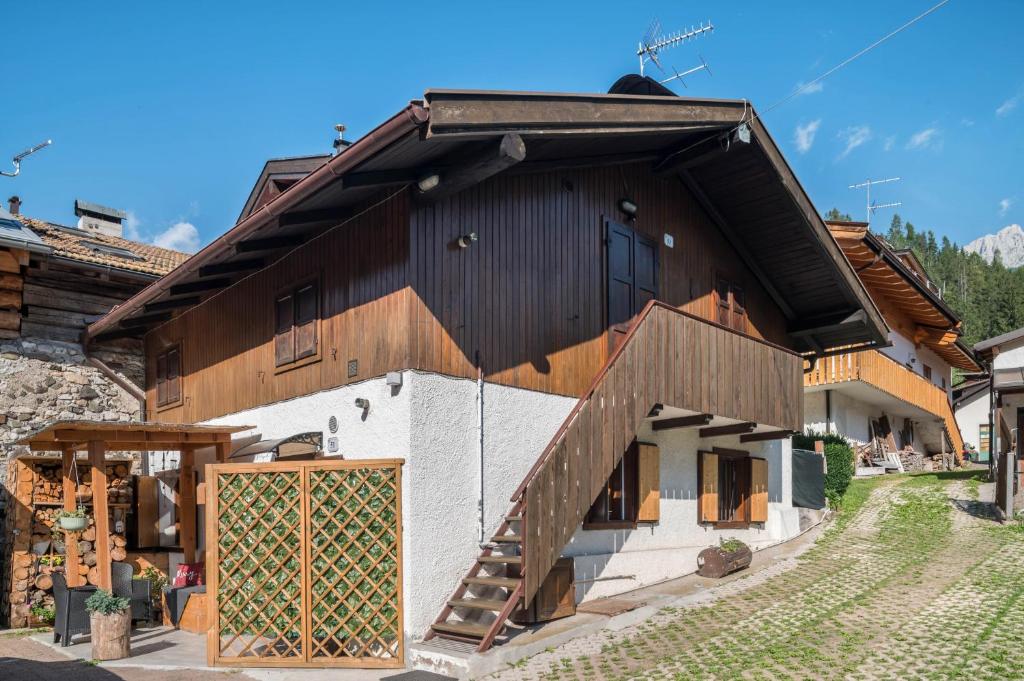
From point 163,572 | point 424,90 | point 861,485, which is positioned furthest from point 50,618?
point 861,485

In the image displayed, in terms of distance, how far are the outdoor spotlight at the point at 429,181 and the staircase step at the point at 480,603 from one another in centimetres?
435

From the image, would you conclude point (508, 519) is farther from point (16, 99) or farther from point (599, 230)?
point (16, 99)

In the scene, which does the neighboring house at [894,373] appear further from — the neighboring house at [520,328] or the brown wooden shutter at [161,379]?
the brown wooden shutter at [161,379]

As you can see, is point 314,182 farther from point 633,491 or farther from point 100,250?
point 100,250

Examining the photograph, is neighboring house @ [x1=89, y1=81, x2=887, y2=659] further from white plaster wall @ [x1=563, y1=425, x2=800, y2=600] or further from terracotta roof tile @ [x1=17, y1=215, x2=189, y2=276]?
terracotta roof tile @ [x1=17, y1=215, x2=189, y2=276]

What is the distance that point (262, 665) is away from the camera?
331 inches

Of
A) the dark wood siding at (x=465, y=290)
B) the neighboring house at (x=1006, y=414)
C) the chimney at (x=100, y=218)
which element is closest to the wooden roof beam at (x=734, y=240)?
the dark wood siding at (x=465, y=290)

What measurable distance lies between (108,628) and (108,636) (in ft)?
0.30

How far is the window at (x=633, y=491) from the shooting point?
11602 millimetres

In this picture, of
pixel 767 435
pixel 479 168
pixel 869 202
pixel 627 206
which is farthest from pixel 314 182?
pixel 869 202

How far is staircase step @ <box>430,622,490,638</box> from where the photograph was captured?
8.48m

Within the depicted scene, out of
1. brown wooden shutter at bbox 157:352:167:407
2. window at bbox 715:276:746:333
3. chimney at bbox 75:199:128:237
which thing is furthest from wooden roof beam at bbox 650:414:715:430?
chimney at bbox 75:199:128:237

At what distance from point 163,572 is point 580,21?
1017 centimetres

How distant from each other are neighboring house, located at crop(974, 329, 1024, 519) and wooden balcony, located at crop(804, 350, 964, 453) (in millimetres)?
2177
